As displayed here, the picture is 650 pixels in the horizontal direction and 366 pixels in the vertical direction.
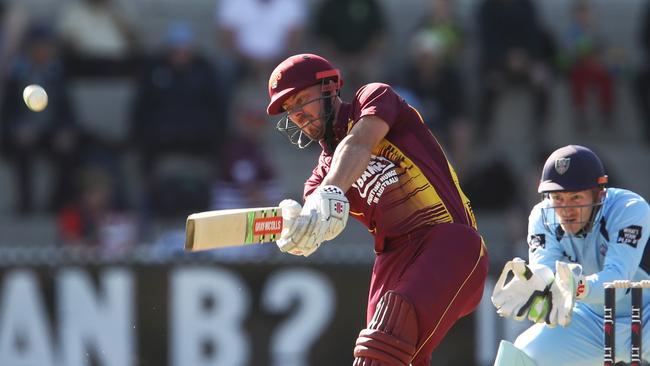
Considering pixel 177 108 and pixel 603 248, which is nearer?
pixel 603 248

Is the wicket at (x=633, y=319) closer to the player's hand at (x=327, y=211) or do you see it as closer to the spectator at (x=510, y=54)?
the player's hand at (x=327, y=211)

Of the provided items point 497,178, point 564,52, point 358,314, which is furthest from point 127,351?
point 564,52

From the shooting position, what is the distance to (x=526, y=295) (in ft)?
19.9

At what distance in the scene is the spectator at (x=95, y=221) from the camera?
11.8 m

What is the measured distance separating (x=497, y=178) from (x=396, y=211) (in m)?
6.54

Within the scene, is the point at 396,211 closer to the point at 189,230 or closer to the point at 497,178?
the point at 189,230

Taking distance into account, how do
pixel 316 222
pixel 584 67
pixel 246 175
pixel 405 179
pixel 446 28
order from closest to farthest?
pixel 316 222, pixel 405 179, pixel 246 175, pixel 446 28, pixel 584 67

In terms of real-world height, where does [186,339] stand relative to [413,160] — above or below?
below

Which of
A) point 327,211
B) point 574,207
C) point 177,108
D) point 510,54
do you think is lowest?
point 574,207

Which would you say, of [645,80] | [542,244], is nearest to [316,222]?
[542,244]

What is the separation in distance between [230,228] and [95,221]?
639 centimetres

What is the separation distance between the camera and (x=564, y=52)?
1374 centimetres

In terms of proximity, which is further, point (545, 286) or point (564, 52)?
point (564, 52)

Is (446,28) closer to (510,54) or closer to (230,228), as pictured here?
(510,54)
